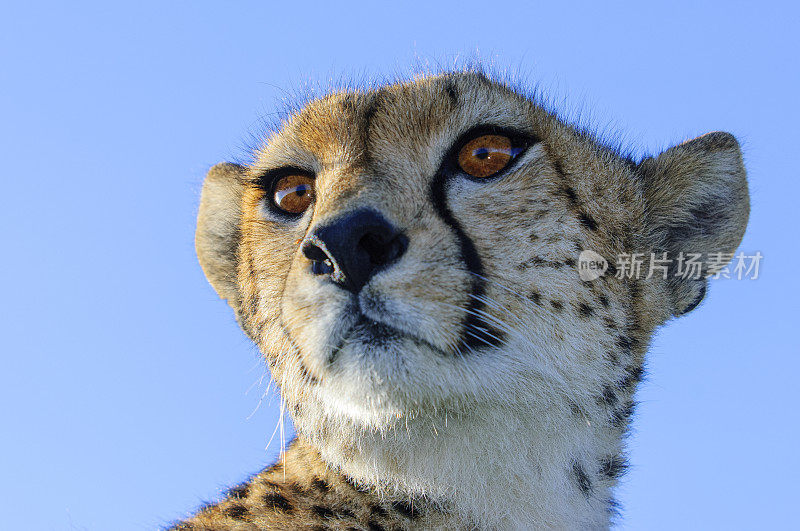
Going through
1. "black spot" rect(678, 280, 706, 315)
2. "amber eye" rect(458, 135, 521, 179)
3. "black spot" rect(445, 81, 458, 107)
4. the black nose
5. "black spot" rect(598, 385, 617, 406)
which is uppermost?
"black spot" rect(445, 81, 458, 107)

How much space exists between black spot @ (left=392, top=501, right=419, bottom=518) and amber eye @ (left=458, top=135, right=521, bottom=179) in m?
0.92

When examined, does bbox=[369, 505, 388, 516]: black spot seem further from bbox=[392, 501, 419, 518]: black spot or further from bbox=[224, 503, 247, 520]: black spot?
bbox=[224, 503, 247, 520]: black spot

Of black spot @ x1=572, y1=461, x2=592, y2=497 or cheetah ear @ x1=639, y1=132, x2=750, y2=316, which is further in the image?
cheetah ear @ x1=639, y1=132, x2=750, y2=316

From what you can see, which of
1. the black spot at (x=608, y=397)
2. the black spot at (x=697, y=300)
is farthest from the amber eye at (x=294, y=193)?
the black spot at (x=697, y=300)

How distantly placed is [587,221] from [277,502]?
47.0 inches

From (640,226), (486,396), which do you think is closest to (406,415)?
(486,396)

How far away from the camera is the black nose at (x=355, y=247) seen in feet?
5.76

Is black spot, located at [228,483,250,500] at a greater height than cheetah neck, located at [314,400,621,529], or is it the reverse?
cheetah neck, located at [314,400,621,529]

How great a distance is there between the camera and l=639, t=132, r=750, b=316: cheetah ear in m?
2.54

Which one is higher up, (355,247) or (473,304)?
(355,247)

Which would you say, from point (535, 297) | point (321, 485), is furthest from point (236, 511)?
point (535, 297)

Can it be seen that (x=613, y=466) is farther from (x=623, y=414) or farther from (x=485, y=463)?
(x=485, y=463)

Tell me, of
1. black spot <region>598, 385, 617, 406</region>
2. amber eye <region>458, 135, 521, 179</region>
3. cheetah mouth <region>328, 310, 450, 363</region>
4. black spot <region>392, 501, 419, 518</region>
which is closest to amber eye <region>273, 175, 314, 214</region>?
amber eye <region>458, 135, 521, 179</region>

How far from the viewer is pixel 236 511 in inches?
89.0
